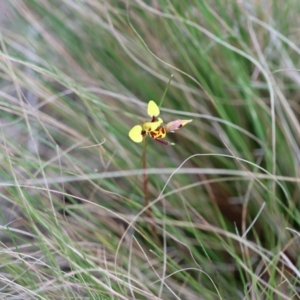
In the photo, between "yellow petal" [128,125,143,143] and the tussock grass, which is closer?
"yellow petal" [128,125,143,143]

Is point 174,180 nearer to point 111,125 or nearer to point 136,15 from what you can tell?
point 111,125

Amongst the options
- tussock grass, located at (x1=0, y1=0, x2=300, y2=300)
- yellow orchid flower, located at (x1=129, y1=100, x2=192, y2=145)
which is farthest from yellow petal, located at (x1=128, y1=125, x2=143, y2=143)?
tussock grass, located at (x1=0, y1=0, x2=300, y2=300)

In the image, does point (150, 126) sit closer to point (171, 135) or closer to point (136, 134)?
point (136, 134)

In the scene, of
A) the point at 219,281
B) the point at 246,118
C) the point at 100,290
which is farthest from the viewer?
the point at 246,118

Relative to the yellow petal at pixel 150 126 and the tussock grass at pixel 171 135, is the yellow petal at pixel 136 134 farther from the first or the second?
the tussock grass at pixel 171 135

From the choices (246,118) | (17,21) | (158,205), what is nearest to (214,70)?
(246,118)

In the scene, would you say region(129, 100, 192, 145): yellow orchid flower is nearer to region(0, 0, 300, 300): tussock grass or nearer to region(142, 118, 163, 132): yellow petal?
region(142, 118, 163, 132): yellow petal

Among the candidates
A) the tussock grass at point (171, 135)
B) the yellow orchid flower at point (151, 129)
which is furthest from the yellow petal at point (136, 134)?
the tussock grass at point (171, 135)

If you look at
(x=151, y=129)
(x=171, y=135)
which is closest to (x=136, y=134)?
(x=151, y=129)
